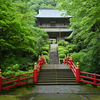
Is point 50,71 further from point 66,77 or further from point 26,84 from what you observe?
point 26,84

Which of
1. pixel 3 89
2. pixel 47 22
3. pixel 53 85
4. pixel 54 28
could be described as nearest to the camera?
pixel 3 89

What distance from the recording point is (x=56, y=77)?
9117 millimetres

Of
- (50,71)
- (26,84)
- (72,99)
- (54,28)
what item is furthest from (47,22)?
(72,99)

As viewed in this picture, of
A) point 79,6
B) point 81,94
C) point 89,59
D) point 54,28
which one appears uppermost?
point 54,28

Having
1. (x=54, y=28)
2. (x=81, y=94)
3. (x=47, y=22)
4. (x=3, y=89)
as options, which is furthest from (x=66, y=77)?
(x=47, y=22)

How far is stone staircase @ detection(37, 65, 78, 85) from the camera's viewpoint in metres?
8.30

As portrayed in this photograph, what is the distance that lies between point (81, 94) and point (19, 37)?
647 cm

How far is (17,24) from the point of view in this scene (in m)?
8.41

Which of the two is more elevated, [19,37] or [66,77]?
[19,37]

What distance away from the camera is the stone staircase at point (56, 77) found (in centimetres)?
830

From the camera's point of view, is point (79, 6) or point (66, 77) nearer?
point (79, 6)

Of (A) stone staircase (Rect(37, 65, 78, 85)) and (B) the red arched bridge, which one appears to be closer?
(B) the red arched bridge

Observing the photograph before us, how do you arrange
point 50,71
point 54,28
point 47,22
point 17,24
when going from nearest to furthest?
point 17,24, point 50,71, point 54,28, point 47,22

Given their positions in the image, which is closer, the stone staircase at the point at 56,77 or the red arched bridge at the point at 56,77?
the red arched bridge at the point at 56,77
